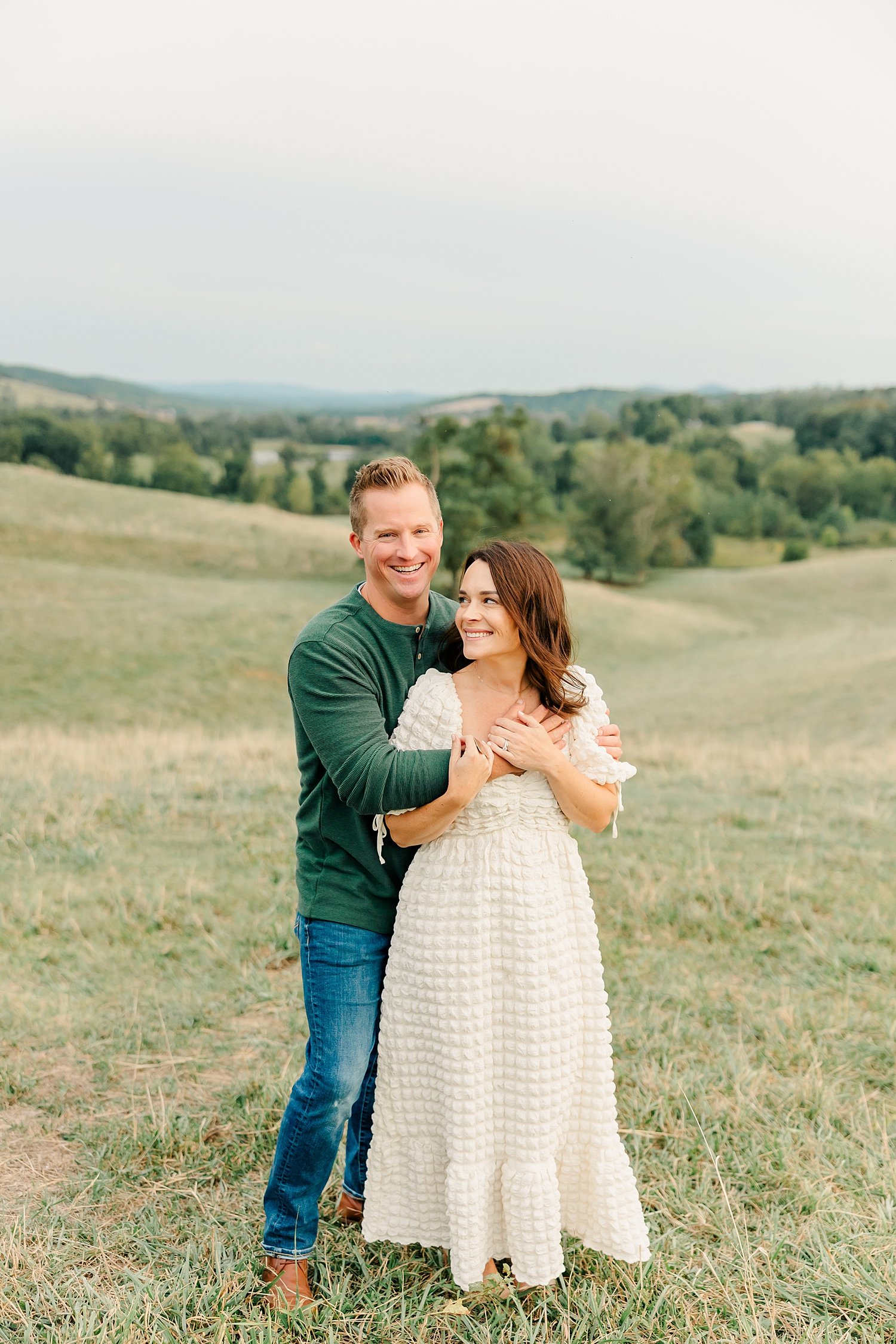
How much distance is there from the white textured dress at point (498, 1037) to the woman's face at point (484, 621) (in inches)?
5.9

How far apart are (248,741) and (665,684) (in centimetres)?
1924

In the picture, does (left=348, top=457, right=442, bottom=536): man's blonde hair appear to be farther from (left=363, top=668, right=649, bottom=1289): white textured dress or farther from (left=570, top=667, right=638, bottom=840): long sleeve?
(left=570, top=667, right=638, bottom=840): long sleeve

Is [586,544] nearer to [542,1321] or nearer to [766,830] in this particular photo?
[766,830]

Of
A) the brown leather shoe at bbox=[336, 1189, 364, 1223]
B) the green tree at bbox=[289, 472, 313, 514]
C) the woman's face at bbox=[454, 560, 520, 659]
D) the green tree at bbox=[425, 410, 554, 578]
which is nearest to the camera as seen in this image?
the woman's face at bbox=[454, 560, 520, 659]

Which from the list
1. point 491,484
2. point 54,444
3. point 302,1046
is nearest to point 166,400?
point 54,444

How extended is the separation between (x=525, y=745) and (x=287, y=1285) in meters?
1.61

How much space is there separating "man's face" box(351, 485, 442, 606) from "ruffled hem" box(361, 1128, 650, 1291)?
146 cm

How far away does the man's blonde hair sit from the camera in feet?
8.27

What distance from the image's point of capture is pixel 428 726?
253cm

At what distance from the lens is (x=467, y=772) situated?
2.35 m

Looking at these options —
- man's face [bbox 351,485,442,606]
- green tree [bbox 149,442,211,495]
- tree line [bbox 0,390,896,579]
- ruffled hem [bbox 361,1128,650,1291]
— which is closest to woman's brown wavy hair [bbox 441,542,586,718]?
man's face [bbox 351,485,442,606]

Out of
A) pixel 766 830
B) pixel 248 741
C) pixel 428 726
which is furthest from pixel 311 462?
pixel 428 726

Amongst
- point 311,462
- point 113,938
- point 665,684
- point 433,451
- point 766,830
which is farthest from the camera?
point 311,462

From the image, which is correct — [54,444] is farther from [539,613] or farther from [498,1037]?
[498,1037]
